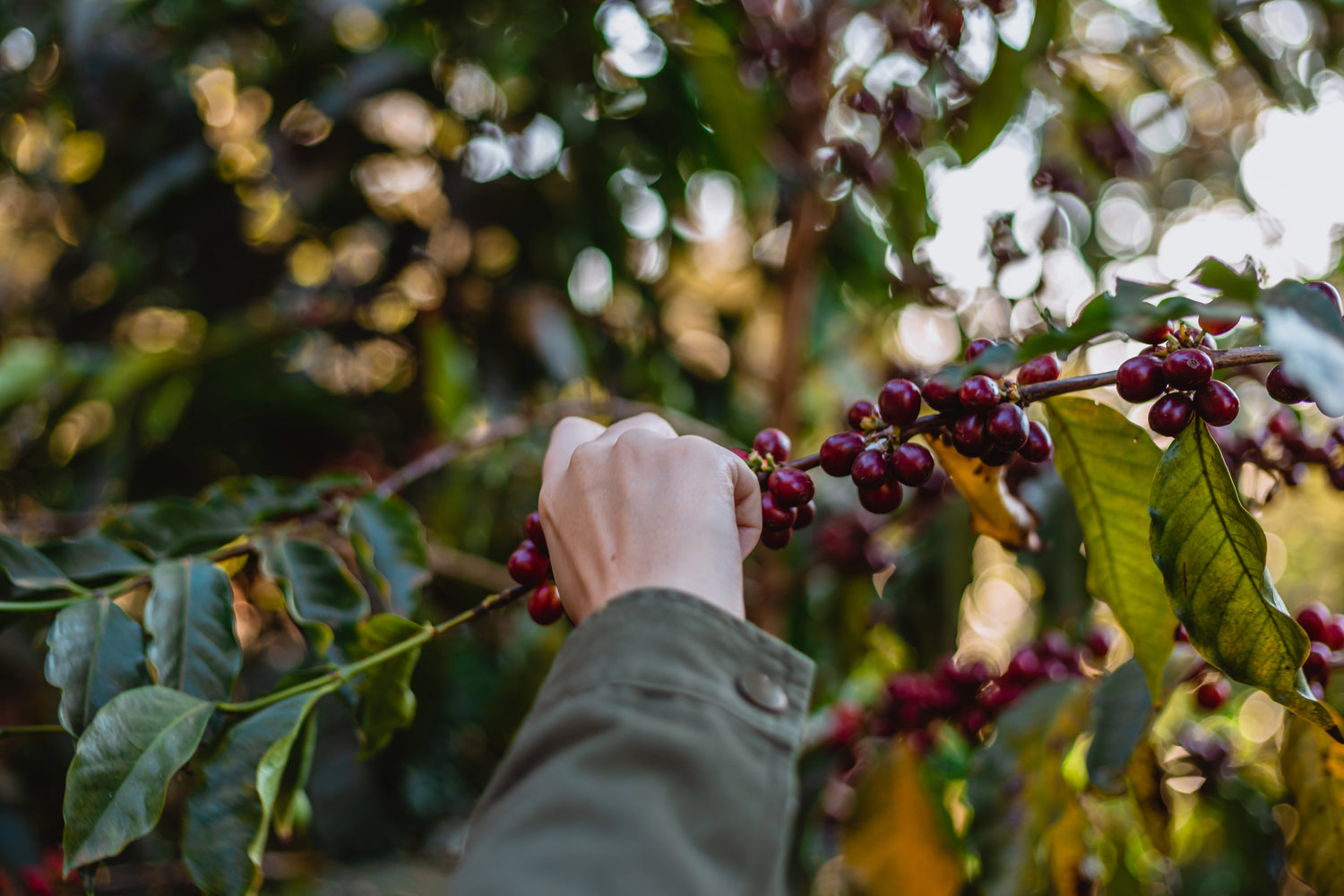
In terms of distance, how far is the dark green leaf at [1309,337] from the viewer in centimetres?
27

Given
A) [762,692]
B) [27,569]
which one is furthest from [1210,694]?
[27,569]

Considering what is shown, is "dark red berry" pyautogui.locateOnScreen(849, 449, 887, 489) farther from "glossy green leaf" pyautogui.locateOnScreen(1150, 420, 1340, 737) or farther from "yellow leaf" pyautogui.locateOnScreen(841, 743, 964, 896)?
"yellow leaf" pyautogui.locateOnScreen(841, 743, 964, 896)

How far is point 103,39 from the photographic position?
1099 millimetres

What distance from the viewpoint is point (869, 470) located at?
0.43 metres

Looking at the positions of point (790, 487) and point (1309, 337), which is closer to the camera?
point (1309, 337)

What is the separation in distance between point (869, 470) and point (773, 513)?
6cm

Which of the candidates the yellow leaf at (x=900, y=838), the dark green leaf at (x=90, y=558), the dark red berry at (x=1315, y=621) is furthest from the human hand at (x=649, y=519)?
the yellow leaf at (x=900, y=838)

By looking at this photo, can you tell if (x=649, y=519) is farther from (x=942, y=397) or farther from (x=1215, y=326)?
(x=1215, y=326)

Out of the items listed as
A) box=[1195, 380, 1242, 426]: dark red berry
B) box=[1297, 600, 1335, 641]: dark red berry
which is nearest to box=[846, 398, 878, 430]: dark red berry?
box=[1195, 380, 1242, 426]: dark red berry

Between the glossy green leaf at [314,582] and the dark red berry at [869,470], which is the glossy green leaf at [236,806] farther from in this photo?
the dark red berry at [869,470]

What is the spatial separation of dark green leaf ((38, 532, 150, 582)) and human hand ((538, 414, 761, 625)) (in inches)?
13.1

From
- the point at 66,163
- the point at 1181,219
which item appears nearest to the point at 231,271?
the point at 66,163

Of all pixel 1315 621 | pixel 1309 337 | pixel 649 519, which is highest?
pixel 1309 337

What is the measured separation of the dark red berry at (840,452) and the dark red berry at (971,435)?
0.05m
